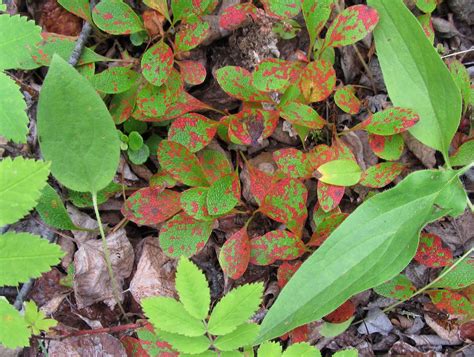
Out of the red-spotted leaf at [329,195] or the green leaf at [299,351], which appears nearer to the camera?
the green leaf at [299,351]

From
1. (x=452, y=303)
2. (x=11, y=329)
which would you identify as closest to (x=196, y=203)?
(x=11, y=329)

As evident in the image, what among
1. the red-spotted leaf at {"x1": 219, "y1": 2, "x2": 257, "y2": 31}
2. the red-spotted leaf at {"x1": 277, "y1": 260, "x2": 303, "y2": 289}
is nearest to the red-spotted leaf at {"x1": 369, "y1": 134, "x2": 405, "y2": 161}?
the red-spotted leaf at {"x1": 277, "y1": 260, "x2": 303, "y2": 289}

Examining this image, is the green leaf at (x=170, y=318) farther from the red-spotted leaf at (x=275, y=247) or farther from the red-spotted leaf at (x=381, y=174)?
the red-spotted leaf at (x=381, y=174)

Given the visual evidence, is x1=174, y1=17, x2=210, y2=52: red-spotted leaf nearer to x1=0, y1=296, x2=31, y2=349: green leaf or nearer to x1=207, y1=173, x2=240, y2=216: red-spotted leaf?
x1=207, y1=173, x2=240, y2=216: red-spotted leaf

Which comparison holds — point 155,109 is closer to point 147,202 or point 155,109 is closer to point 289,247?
point 147,202

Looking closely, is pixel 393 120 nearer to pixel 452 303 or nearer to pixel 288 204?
pixel 288 204

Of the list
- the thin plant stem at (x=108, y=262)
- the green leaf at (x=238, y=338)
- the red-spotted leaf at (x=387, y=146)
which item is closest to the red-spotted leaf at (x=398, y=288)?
the red-spotted leaf at (x=387, y=146)

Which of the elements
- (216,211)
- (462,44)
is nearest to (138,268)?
(216,211)
